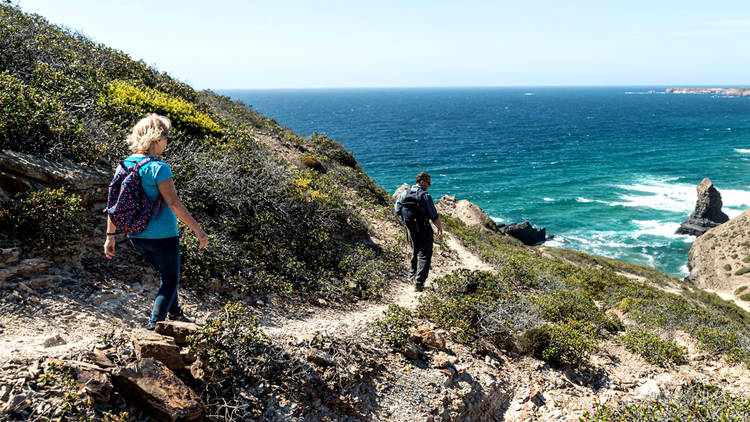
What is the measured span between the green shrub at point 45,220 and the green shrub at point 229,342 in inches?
92.5

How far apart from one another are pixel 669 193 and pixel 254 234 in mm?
56359

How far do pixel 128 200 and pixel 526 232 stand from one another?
36.0 meters

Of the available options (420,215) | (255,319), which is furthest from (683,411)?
(255,319)

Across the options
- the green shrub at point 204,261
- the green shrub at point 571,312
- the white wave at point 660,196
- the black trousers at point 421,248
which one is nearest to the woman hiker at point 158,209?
the green shrub at point 204,261

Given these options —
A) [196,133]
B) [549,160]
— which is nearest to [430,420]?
[196,133]

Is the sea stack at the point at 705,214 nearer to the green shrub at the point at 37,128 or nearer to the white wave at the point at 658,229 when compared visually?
the white wave at the point at 658,229

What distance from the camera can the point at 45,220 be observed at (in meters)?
4.82

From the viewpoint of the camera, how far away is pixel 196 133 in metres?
9.52

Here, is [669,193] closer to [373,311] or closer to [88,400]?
[373,311]

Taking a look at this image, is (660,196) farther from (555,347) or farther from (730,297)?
(555,347)

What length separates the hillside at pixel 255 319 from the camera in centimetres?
364

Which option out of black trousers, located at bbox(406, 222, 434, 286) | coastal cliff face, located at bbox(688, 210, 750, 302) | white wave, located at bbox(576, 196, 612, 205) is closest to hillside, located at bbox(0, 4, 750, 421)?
black trousers, located at bbox(406, 222, 434, 286)

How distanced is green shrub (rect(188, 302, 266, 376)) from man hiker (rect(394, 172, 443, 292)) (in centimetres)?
360

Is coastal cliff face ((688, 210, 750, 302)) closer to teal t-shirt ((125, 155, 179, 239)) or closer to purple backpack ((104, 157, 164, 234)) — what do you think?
teal t-shirt ((125, 155, 179, 239))
